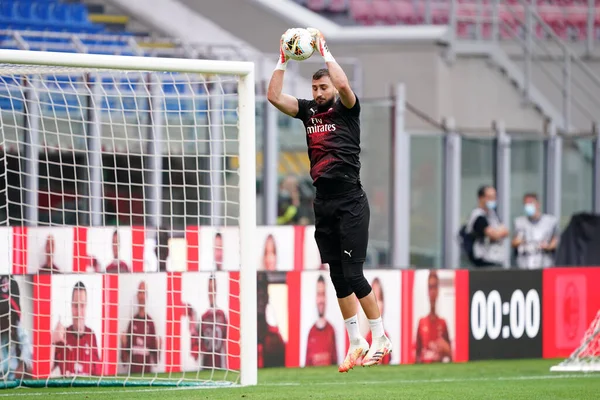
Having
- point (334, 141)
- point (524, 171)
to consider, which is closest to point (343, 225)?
point (334, 141)

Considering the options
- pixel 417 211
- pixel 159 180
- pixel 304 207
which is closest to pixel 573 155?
pixel 417 211

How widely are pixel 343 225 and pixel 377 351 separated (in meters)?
0.92

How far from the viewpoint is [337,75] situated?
25.3ft

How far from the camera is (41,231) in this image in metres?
11.2

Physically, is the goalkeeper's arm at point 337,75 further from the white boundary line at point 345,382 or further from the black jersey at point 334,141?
the white boundary line at point 345,382

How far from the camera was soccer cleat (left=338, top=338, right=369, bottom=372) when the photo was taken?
8.02 meters

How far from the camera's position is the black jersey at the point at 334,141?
26.0 feet

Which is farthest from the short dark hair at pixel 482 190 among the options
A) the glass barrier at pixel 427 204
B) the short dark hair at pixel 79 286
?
the short dark hair at pixel 79 286

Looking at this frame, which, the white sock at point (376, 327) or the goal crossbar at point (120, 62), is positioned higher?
the goal crossbar at point (120, 62)

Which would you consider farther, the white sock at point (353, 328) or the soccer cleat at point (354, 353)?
the white sock at point (353, 328)

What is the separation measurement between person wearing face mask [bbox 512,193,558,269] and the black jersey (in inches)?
304

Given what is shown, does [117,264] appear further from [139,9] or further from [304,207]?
[139,9]

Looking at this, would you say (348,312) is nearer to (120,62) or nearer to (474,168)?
(120,62)

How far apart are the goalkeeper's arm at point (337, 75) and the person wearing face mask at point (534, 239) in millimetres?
7913
